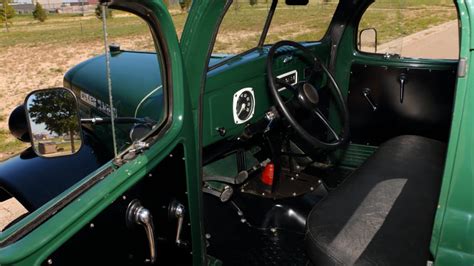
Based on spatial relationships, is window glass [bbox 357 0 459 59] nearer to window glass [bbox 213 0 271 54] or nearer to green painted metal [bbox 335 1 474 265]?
window glass [bbox 213 0 271 54]

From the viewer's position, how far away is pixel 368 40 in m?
3.45

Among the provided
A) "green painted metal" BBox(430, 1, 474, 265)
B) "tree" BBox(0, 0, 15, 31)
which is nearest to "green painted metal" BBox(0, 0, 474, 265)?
"green painted metal" BBox(430, 1, 474, 265)

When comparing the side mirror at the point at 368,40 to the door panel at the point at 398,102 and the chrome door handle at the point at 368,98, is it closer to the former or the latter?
the door panel at the point at 398,102

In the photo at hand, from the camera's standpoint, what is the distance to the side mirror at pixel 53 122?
140cm

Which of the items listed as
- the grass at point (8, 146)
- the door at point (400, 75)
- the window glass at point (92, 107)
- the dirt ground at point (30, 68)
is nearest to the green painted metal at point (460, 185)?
the window glass at point (92, 107)

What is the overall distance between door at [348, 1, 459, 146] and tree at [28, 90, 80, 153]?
250 cm

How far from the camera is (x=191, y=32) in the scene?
1.71 m

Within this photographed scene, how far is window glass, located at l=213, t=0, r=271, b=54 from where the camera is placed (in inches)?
91.3

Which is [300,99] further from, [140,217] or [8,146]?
[8,146]

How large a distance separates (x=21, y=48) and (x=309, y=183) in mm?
12979

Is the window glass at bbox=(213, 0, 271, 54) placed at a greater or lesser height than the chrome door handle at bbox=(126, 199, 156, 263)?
greater

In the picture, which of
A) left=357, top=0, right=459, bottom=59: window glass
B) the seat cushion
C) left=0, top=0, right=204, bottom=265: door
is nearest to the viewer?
left=0, top=0, right=204, bottom=265: door

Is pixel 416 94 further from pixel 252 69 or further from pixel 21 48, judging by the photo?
pixel 21 48

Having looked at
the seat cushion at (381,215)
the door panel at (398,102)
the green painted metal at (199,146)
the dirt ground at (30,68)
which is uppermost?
the green painted metal at (199,146)
